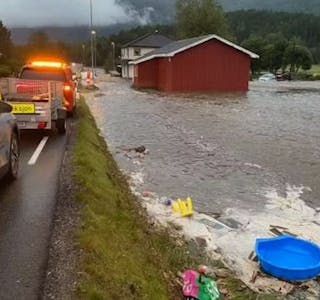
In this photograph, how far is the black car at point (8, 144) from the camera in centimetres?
792

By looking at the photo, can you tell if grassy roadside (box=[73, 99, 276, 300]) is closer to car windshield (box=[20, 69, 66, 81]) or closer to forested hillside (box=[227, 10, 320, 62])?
car windshield (box=[20, 69, 66, 81])

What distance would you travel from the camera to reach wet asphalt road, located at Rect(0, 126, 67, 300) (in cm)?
508

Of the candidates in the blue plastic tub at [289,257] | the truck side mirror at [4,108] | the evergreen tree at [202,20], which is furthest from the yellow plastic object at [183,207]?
the evergreen tree at [202,20]

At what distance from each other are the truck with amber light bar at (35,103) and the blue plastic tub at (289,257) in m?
7.21

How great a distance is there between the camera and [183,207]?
995 cm

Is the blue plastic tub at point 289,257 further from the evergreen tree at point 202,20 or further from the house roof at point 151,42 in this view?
the house roof at point 151,42

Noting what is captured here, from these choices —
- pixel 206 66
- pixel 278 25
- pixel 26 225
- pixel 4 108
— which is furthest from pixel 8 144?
pixel 278 25

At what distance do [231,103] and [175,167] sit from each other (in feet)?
59.8

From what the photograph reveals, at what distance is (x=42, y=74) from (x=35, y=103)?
17.1 feet

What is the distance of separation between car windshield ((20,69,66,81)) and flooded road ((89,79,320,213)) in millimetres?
2711

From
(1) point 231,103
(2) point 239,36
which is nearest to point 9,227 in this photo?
(1) point 231,103

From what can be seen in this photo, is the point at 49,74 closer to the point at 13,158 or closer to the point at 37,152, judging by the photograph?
the point at 37,152

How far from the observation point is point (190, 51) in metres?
41.1

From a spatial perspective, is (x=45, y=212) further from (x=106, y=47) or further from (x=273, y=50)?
(x=106, y=47)
